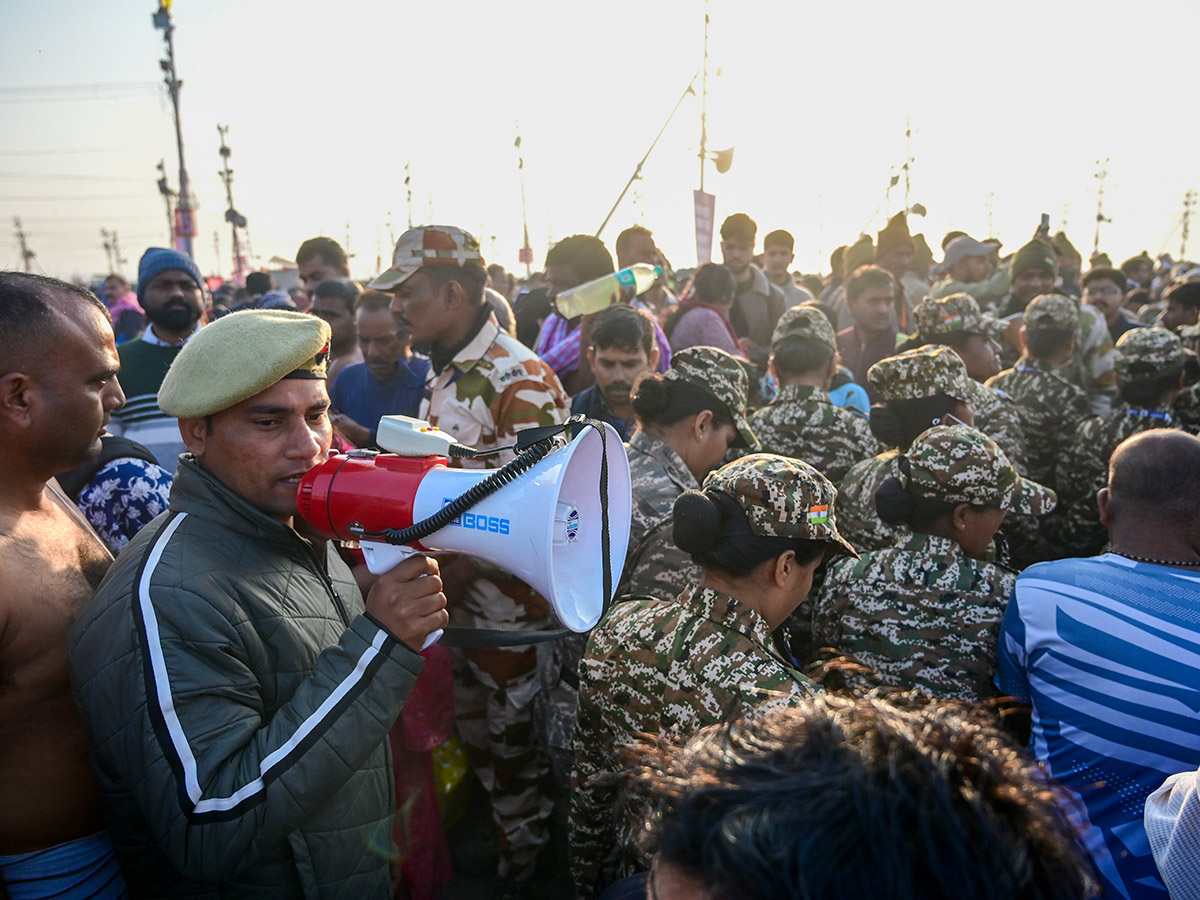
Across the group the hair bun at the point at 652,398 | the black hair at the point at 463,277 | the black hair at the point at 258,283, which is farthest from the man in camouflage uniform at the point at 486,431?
the black hair at the point at 258,283

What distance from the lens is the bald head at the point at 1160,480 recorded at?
2.18m

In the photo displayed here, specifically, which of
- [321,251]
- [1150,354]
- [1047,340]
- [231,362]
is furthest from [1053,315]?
[321,251]

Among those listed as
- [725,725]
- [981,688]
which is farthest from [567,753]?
[725,725]

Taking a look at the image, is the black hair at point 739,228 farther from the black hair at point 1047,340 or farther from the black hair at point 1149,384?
the black hair at point 1149,384

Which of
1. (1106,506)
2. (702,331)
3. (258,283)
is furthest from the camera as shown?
(258,283)

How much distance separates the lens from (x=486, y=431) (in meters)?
3.28

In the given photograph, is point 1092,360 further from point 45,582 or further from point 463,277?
point 45,582

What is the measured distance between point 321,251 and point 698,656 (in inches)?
236

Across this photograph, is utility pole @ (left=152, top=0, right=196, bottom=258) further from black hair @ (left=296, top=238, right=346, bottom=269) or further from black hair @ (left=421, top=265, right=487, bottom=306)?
black hair @ (left=421, top=265, right=487, bottom=306)

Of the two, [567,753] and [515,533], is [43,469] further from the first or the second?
[567,753]

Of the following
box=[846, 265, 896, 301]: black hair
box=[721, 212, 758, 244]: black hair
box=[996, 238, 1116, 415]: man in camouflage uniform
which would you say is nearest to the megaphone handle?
box=[996, 238, 1116, 415]: man in camouflage uniform

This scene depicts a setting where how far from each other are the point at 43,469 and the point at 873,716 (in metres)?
1.88

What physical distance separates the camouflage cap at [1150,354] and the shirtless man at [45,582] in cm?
458

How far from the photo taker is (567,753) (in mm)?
2986
